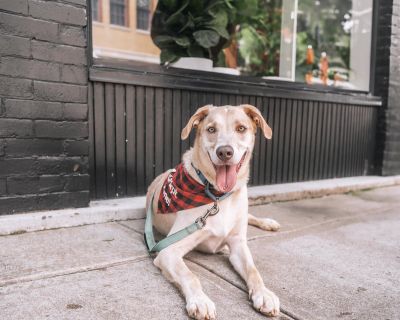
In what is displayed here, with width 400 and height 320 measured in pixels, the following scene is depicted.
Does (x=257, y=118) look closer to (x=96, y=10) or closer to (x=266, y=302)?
(x=266, y=302)

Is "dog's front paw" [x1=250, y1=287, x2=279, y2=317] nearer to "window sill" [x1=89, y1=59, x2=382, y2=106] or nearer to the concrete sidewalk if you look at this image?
the concrete sidewalk

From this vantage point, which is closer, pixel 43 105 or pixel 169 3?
pixel 43 105

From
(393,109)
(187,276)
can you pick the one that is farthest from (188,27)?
(393,109)

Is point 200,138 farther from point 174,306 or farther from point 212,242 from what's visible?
point 174,306

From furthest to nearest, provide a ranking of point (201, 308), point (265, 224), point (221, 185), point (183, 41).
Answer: point (183, 41) → point (265, 224) → point (221, 185) → point (201, 308)

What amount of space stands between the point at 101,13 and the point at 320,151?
11.7 feet

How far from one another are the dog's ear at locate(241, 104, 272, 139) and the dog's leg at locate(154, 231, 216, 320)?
84cm

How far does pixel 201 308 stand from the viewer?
6.06 ft

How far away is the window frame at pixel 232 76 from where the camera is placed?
3602mm

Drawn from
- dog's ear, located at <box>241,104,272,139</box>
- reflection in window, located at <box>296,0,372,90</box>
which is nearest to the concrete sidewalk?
dog's ear, located at <box>241,104,272,139</box>

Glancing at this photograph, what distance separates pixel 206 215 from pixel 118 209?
1.33 metres

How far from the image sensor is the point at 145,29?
5031 millimetres

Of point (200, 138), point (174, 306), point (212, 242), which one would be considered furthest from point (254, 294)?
point (200, 138)

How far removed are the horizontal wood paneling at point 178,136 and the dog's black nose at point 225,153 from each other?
1784 millimetres
